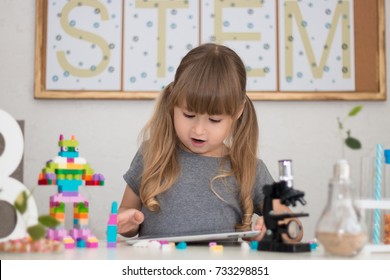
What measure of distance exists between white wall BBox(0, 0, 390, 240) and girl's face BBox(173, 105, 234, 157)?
0.90 m

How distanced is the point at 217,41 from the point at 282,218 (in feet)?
4.81

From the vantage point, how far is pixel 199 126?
1444 mm

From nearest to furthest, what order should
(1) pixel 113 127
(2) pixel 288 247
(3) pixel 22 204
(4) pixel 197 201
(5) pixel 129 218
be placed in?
(3) pixel 22 204 < (2) pixel 288 247 < (5) pixel 129 218 < (4) pixel 197 201 < (1) pixel 113 127

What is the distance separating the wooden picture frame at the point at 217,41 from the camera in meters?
2.37

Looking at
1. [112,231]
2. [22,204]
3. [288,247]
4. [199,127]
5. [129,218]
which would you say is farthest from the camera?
[199,127]

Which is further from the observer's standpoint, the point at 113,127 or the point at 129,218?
the point at 113,127

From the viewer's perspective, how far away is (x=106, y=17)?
2400 mm

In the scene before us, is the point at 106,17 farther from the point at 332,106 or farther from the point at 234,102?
the point at 234,102

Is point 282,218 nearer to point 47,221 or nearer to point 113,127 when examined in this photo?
point 47,221

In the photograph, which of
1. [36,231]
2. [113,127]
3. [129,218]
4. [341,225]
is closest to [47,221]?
[36,231]

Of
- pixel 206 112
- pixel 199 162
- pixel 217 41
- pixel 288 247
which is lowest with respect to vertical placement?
pixel 288 247

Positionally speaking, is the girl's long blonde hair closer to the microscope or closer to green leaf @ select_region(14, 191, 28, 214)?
the microscope
